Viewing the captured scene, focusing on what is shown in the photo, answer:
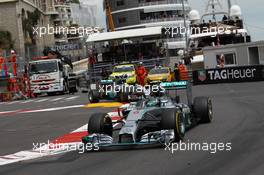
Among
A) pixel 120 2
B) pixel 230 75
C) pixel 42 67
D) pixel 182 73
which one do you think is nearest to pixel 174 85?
pixel 182 73

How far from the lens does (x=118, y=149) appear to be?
12375 mm

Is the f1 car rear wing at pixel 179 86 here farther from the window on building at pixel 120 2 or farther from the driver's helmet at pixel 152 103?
the window on building at pixel 120 2

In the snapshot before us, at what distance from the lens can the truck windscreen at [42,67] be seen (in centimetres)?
3925

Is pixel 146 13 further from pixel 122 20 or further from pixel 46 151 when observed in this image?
pixel 46 151

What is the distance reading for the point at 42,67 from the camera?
129ft

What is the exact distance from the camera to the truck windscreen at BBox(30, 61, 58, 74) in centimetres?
3925

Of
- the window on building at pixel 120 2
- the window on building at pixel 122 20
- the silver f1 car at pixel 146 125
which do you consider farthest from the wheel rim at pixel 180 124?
the window on building at pixel 120 2

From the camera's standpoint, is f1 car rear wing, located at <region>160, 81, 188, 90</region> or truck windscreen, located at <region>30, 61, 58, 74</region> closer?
f1 car rear wing, located at <region>160, 81, 188, 90</region>

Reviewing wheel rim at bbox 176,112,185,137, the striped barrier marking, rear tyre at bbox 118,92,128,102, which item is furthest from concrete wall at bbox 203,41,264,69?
wheel rim at bbox 176,112,185,137

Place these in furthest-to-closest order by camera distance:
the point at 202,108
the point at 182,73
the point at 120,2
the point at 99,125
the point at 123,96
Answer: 1. the point at 120,2
2. the point at 182,73
3. the point at 123,96
4. the point at 202,108
5. the point at 99,125

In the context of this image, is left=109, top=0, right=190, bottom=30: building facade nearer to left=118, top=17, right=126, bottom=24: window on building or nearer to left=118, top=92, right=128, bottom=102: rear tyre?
left=118, top=17, right=126, bottom=24: window on building

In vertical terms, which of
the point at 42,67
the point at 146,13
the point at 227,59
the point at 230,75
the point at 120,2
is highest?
the point at 120,2

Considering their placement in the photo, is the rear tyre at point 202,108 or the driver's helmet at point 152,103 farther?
the rear tyre at point 202,108

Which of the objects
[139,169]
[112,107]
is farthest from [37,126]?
[139,169]
